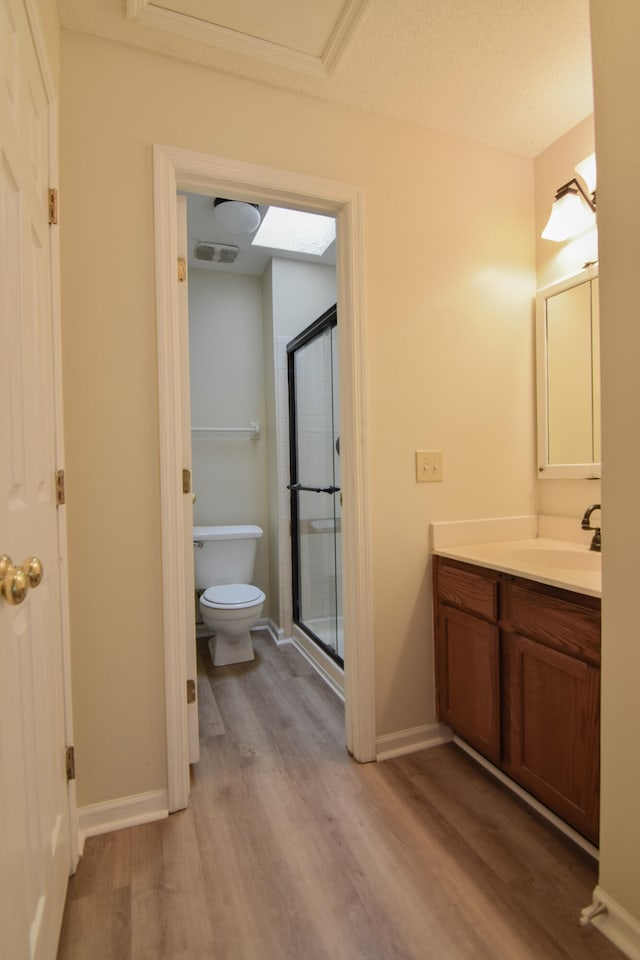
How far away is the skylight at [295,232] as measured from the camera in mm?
2752

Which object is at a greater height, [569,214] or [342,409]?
[569,214]

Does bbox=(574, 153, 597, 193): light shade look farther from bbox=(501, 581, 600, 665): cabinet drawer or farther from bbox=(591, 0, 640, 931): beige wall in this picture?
bbox=(501, 581, 600, 665): cabinet drawer

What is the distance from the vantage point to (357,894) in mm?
1250

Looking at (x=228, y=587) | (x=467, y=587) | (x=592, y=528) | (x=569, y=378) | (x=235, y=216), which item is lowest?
(x=228, y=587)

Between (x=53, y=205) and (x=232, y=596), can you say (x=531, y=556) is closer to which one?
(x=232, y=596)

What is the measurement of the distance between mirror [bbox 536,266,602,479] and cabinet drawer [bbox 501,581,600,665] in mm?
679

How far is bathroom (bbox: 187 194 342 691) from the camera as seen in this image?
316 cm

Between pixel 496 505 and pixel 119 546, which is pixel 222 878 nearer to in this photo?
pixel 119 546

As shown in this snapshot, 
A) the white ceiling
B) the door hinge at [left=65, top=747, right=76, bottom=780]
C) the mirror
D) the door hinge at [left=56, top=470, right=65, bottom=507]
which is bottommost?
the door hinge at [left=65, top=747, right=76, bottom=780]

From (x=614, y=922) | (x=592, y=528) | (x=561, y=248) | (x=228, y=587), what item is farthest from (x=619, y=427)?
(x=228, y=587)

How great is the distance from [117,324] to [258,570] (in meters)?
2.21

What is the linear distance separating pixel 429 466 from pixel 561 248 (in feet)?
3.53

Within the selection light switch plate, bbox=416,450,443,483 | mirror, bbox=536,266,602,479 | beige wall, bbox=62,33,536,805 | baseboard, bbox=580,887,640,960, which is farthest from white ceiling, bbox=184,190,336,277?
baseboard, bbox=580,887,640,960

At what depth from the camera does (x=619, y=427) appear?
1117mm
